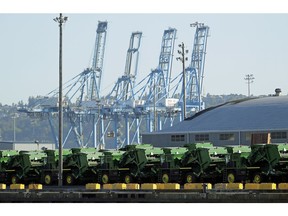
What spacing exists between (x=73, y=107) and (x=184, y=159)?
143 m

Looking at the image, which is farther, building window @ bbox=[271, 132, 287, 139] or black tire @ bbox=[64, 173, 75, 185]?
building window @ bbox=[271, 132, 287, 139]

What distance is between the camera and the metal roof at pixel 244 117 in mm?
88500

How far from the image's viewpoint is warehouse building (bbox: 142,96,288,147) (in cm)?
8656

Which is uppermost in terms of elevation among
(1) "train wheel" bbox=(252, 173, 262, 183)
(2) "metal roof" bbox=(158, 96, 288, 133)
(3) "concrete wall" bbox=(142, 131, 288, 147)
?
(2) "metal roof" bbox=(158, 96, 288, 133)

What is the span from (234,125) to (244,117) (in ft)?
9.83

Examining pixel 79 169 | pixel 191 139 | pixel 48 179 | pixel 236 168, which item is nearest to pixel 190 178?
pixel 236 168

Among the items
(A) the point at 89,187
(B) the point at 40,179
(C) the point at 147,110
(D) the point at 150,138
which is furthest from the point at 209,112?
(C) the point at 147,110

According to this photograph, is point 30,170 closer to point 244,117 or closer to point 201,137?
point 201,137

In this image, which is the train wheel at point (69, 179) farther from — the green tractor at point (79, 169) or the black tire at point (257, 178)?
the black tire at point (257, 178)

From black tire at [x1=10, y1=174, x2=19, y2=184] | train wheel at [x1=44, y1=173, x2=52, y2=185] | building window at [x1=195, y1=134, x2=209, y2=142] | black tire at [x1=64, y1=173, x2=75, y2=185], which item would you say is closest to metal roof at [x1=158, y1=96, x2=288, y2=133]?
building window at [x1=195, y1=134, x2=209, y2=142]

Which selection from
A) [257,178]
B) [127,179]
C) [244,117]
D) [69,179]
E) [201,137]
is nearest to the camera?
[257,178]

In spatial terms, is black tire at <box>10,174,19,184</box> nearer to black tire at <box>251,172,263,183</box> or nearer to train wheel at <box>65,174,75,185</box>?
train wheel at <box>65,174,75,185</box>

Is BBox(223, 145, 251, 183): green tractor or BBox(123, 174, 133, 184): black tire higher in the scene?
BBox(223, 145, 251, 183): green tractor

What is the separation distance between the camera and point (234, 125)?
295 feet
